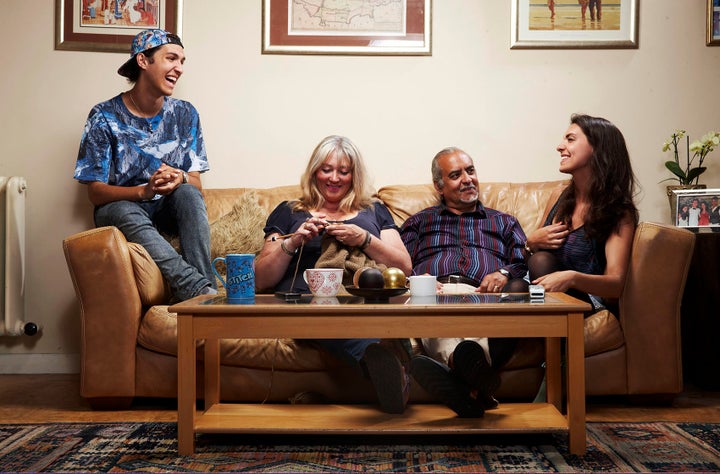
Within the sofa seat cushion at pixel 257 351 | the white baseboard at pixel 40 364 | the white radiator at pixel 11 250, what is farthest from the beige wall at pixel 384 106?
the sofa seat cushion at pixel 257 351

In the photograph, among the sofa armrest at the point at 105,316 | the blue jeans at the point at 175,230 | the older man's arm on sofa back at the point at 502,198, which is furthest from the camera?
the older man's arm on sofa back at the point at 502,198

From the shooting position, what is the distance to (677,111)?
11.8ft

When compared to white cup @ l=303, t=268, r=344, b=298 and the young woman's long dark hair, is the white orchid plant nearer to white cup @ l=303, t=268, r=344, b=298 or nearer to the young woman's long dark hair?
the young woman's long dark hair

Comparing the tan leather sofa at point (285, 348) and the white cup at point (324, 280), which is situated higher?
the white cup at point (324, 280)

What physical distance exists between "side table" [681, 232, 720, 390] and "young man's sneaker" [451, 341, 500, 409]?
1231 millimetres

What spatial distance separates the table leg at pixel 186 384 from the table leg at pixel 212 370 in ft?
1.08

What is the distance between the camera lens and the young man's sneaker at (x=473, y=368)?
2.15m

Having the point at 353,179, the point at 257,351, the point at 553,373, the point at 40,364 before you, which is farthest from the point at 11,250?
the point at 553,373

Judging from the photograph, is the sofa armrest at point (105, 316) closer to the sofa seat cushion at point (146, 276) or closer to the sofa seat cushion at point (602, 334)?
the sofa seat cushion at point (146, 276)

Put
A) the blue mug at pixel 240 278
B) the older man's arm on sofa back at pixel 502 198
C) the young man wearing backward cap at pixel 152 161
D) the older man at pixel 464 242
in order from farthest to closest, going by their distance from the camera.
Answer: the older man's arm on sofa back at pixel 502 198 < the young man wearing backward cap at pixel 152 161 < the older man at pixel 464 242 < the blue mug at pixel 240 278

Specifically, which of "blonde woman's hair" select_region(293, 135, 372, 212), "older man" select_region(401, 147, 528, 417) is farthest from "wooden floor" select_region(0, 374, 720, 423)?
"blonde woman's hair" select_region(293, 135, 372, 212)

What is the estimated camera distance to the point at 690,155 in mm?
3584

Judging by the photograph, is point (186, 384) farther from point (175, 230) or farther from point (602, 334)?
point (602, 334)

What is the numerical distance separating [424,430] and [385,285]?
1.34 feet
